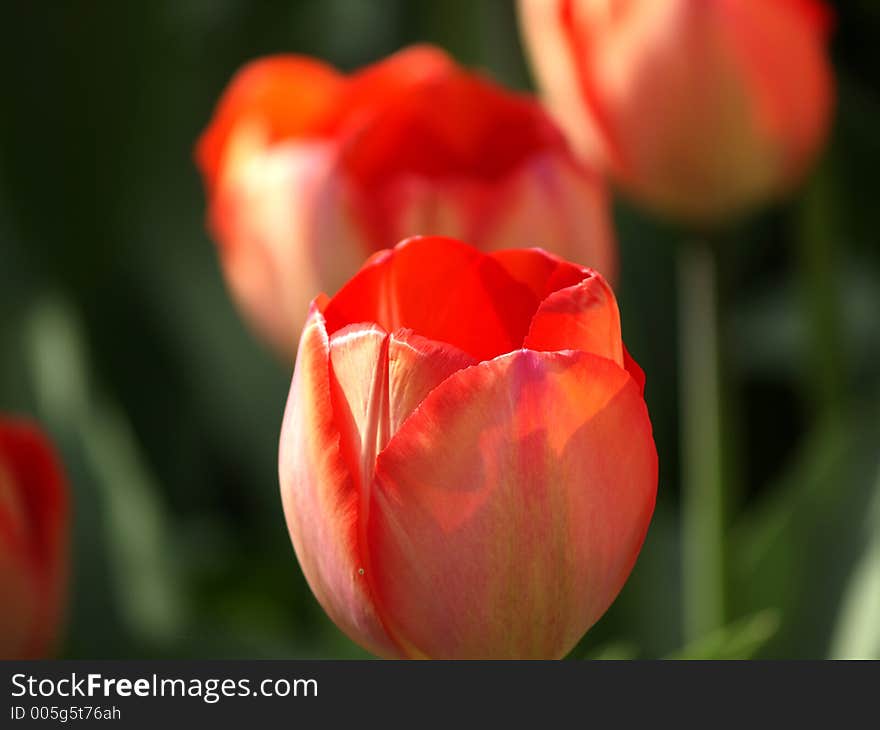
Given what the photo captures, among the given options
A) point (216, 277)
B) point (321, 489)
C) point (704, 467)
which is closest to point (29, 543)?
point (321, 489)

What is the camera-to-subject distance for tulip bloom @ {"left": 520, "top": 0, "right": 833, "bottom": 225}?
49 cm

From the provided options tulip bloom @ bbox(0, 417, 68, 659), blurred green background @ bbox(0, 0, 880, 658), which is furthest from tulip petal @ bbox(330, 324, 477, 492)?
blurred green background @ bbox(0, 0, 880, 658)

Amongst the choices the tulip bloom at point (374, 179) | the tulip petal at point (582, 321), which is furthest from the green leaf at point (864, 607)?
the tulip petal at point (582, 321)

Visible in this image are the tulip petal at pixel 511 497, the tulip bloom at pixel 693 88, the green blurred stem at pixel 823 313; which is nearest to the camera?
the tulip petal at pixel 511 497

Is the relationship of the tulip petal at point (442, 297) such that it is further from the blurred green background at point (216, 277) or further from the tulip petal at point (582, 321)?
the blurred green background at point (216, 277)

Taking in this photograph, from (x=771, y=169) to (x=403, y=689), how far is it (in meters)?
0.28

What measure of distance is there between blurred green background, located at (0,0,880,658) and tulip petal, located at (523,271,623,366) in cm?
38

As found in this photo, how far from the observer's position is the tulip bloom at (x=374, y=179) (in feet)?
1.48

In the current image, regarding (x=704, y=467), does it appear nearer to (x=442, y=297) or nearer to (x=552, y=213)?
(x=552, y=213)

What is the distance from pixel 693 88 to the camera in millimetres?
497

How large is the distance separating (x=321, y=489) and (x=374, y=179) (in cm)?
21

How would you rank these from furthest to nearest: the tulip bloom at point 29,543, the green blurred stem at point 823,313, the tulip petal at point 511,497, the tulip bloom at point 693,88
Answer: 1. the green blurred stem at point 823,313
2. the tulip bloom at point 693,88
3. the tulip bloom at point 29,543
4. the tulip petal at point 511,497

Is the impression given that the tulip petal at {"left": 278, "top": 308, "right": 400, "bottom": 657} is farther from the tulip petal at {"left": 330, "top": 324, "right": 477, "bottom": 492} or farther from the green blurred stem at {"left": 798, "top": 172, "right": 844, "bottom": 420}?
the green blurred stem at {"left": 798, "top": 172, "right": 844, "bottom": 420}

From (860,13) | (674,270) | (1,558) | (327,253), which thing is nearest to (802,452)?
(674,270)
